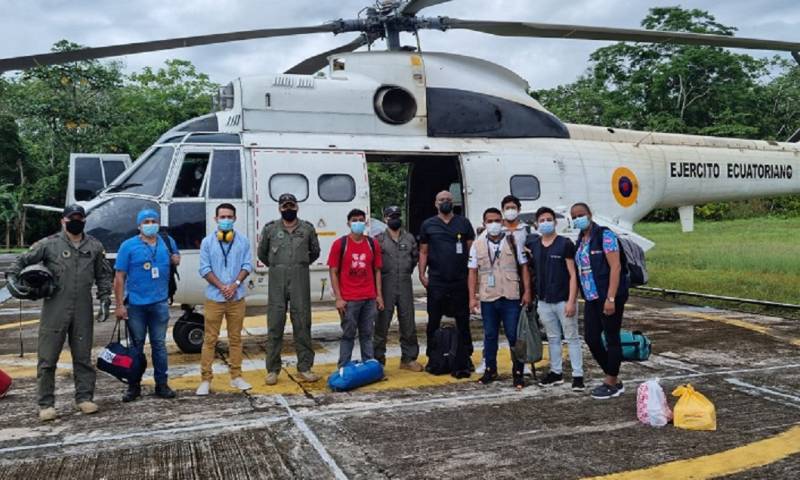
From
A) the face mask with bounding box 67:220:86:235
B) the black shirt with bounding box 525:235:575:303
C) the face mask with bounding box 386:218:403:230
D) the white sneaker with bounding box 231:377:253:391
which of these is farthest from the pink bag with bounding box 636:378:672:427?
the face mask with bounding box 67:220:86:235

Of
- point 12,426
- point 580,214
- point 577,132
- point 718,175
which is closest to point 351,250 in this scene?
point 580,214

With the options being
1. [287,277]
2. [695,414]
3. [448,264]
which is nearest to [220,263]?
[287,277]

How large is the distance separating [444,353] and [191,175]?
3.74 metres

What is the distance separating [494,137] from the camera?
9773 millimetres

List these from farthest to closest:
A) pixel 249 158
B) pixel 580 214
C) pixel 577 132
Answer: pixel 577 132 < pixel 249 158 < pixel 580 214

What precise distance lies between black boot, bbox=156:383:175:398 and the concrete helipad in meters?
0.09

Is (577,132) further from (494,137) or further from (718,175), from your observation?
(718,175)

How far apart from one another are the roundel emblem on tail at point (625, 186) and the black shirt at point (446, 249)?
4.39m

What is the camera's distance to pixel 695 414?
5078 millimetres

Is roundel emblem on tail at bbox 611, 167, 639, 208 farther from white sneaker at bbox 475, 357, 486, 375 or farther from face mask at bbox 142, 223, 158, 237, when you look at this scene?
face mask at bbox 142, 223, 158, 237

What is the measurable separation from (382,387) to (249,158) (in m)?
3.44

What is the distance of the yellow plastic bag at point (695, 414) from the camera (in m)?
5.05

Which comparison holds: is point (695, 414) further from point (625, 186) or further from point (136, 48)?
point (136, 48)

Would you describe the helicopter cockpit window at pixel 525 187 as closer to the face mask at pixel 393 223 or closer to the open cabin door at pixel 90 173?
the face mask at pixel 393 223
